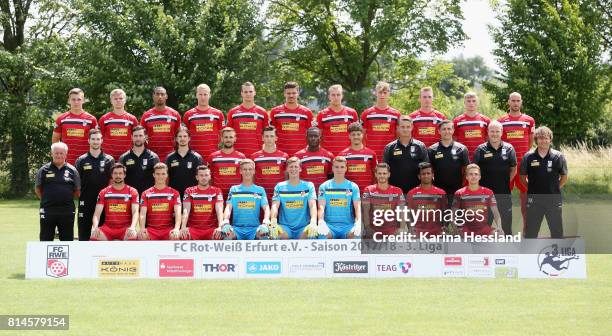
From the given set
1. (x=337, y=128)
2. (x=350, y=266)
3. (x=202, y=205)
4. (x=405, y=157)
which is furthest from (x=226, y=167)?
(x=350, y=266)

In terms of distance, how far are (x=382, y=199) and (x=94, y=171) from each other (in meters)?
3.97

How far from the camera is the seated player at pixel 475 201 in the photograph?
1046 centimetres

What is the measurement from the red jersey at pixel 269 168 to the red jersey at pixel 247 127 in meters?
0.63

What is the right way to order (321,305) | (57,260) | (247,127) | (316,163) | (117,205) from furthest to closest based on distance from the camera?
1. (247,127)
2. (316,163)
3. (117,205)
4. (57,260)
5. (321,305)

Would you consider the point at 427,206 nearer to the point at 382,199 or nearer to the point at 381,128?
the point at 382,199

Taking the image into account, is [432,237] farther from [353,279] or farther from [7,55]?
[7,55]

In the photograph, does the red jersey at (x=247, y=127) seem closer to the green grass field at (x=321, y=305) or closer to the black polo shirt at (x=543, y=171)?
the green grass field at (x=321, y=305)

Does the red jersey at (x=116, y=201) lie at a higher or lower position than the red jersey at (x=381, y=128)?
lower

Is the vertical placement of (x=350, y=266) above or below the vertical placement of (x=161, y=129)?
below

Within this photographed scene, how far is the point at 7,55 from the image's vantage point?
28547mm

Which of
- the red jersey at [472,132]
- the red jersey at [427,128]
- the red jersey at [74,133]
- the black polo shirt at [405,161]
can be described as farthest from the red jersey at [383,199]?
the red jersey at [74,133]

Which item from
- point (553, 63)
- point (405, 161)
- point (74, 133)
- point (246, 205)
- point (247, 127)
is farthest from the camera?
point (553, 63)

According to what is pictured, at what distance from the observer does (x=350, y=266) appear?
9.72 m
